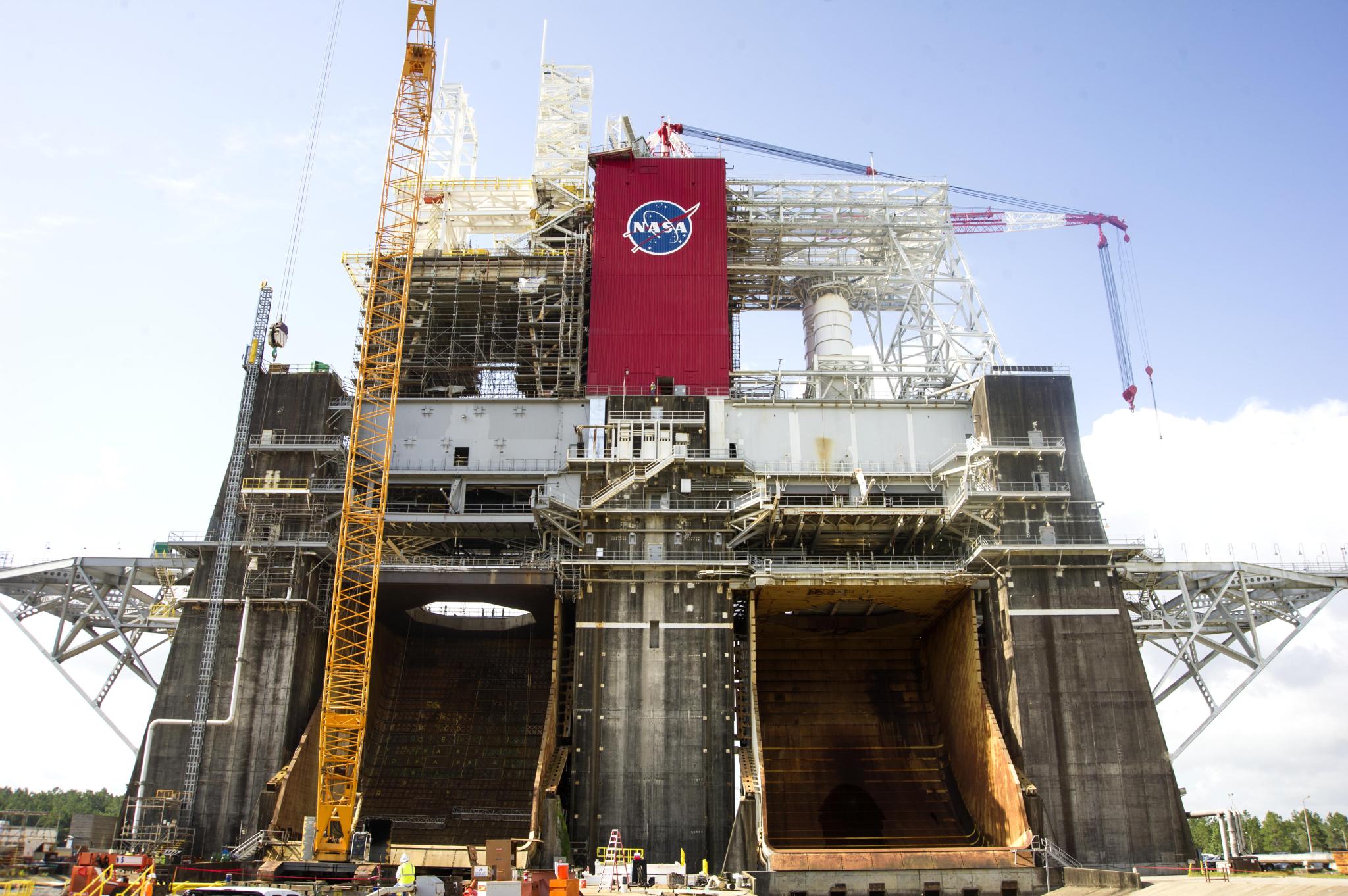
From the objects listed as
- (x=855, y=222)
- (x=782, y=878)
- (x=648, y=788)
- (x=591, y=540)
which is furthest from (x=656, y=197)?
(x=782, y=878)

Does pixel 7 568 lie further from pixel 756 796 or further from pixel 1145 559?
pixel 1145 559

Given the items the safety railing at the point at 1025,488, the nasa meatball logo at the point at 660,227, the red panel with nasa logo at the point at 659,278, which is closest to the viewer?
the safety railing at the point at 1025,488

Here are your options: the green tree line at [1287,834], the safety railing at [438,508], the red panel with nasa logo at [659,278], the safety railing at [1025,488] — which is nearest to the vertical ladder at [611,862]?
the safety railing at [438,508]

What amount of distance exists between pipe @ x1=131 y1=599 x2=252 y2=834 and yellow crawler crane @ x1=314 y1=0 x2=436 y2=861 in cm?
453

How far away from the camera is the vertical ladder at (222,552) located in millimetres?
57219

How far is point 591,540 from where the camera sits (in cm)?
6284

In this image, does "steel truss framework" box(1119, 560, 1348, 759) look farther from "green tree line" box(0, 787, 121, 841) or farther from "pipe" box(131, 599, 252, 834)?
"green tree line" box(0, 787, 121, 841)

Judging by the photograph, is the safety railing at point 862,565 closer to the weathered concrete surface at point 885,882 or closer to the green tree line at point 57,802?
the weathered concrete surface at point 885,882

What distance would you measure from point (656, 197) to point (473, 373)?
17401 mm

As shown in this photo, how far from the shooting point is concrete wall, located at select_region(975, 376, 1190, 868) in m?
54.9

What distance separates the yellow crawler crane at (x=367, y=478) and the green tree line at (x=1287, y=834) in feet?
347

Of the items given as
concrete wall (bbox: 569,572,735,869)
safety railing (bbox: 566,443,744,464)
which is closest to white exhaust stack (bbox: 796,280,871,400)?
safety railing (bbox: 566,443,744,464)

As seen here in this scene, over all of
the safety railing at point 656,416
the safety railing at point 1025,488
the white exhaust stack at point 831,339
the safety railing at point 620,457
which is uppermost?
the white exhaust stack at point 831,339

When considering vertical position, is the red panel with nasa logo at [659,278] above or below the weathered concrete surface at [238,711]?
above
